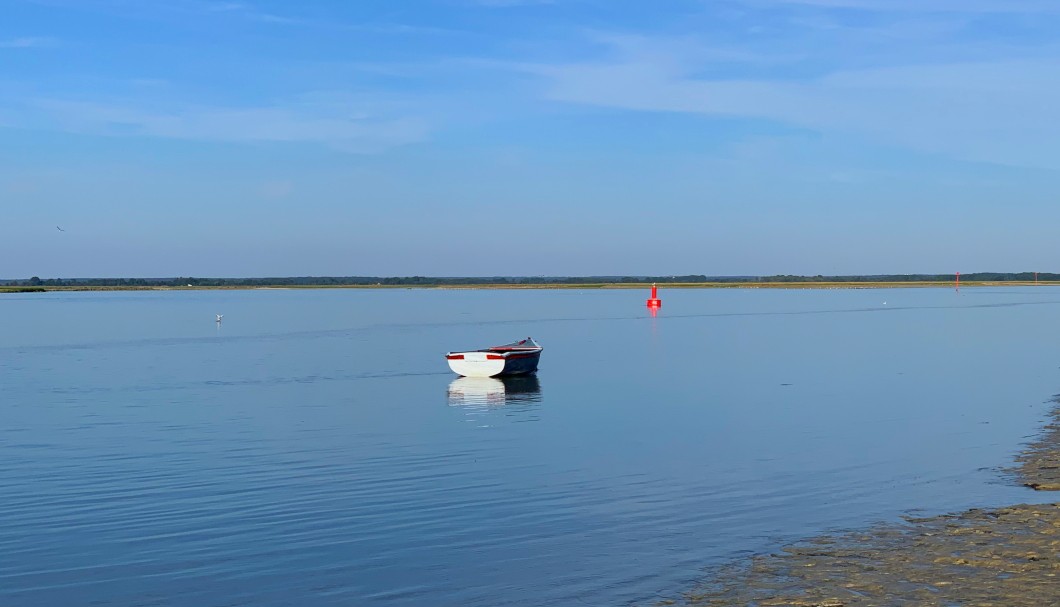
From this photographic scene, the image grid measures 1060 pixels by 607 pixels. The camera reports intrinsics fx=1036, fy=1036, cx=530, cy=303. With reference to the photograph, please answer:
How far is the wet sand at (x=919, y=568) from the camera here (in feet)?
42.6

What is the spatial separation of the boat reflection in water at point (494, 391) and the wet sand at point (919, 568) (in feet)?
80.5

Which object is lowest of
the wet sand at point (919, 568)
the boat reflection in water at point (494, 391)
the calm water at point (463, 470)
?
the boat reflection in water at point (494, 391)

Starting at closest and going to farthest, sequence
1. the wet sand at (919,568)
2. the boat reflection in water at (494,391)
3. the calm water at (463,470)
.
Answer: the wet sand at (919,568)
the calm water at (463,470)
the boat reflection in water at (494,391)

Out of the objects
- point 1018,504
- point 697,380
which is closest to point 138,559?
point 1018,504

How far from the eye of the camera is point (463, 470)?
24906 mm

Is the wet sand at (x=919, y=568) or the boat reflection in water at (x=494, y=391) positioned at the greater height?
the wet sand at (x=919, y=568)

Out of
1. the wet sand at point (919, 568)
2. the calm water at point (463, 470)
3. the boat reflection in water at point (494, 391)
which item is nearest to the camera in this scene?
the wet sand at point (919, 568)

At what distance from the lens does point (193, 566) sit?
16125 mm

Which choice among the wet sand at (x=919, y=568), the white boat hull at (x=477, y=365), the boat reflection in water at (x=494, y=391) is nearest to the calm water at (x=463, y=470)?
the boat reflection in water at (x=494, y=391)

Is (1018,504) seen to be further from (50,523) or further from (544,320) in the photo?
(544,320)

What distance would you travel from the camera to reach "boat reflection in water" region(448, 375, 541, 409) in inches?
1639

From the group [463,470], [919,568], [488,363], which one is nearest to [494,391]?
[488,363]

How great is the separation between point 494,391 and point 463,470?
21.7m

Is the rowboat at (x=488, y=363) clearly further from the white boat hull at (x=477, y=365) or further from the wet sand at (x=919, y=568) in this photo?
the wet sand at (x=919, y=568)
